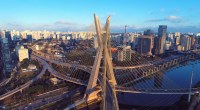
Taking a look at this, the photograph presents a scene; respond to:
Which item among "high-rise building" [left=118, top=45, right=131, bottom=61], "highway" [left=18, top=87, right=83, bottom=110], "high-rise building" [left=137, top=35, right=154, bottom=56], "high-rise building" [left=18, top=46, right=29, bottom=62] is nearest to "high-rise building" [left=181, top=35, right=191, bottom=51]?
"high-rise building" [left=137, top=35, right=154, bottom=56]

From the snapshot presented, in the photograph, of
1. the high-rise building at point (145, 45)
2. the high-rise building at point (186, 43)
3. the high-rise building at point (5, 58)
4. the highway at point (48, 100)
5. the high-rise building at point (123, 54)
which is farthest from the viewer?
Answer: the high-rise building at point (186, 43)

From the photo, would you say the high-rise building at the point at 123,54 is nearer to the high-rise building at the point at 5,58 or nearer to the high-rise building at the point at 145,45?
the high-rise building at the point at 145,45

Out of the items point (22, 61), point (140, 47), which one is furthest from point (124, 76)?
point (140, 47)

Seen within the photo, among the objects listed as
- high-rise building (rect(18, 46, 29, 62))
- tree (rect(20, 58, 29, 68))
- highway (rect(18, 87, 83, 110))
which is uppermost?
high-rise building (rect(18, 46, 29, 62))

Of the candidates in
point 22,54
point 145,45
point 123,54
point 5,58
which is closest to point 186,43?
point 145,45

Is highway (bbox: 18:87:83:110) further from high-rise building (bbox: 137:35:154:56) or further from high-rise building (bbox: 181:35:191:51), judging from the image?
high-rise building (bbox: 181:35:191:51)

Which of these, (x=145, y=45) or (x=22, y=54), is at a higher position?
(x=145, y=45)

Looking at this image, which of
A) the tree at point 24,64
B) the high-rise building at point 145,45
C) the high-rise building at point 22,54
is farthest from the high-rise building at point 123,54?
the high-rise building at point 22,54

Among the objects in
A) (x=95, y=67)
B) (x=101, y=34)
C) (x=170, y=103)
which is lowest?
(x=170, y=103)

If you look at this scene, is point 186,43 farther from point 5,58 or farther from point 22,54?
point 5,58

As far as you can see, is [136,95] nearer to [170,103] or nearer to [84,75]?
[170,103]

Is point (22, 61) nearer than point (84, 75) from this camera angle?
No
